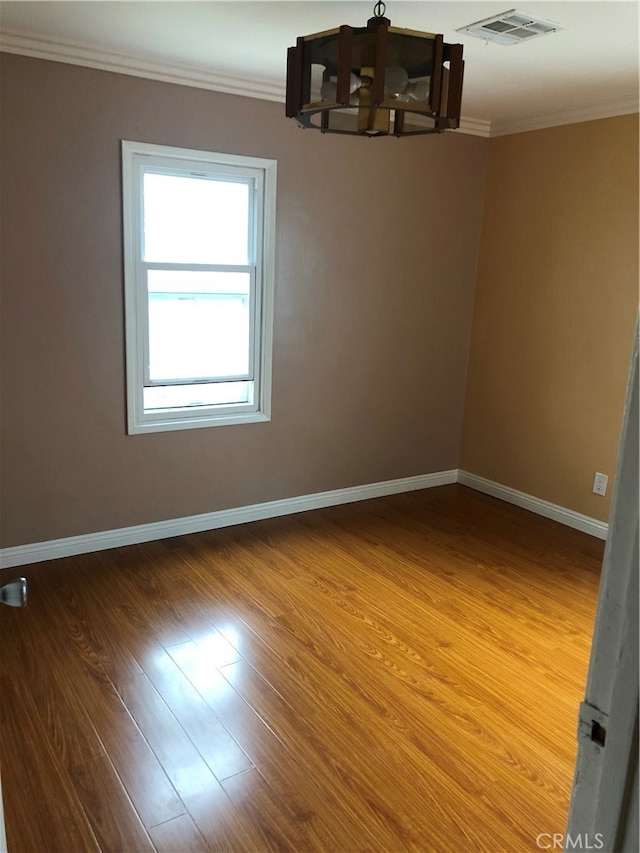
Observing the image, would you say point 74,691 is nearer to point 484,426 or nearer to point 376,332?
point 376,332

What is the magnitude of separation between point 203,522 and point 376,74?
2.68m

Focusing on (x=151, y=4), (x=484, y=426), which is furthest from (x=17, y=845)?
(x=484, y=426)

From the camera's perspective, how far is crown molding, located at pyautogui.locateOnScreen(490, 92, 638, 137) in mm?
3650

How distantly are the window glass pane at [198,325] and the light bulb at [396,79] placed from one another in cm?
182

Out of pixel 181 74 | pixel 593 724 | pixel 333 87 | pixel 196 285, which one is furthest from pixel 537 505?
pixel 593 724

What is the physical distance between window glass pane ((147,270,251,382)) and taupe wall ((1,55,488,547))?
215mm

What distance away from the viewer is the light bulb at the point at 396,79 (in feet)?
6.84

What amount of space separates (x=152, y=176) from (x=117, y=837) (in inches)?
116

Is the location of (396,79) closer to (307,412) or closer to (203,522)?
(307,412)

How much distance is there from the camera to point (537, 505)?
4.47 meters

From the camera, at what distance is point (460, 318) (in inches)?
187

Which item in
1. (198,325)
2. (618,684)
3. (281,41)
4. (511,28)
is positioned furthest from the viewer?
(198,325)

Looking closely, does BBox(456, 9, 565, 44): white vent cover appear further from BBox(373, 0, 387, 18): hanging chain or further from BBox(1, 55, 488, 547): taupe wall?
BBox(1, 55, 488, 547): taupe wall

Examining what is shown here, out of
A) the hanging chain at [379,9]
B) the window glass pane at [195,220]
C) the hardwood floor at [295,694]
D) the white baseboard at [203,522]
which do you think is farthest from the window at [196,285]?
the hanging chain at [379,9]
